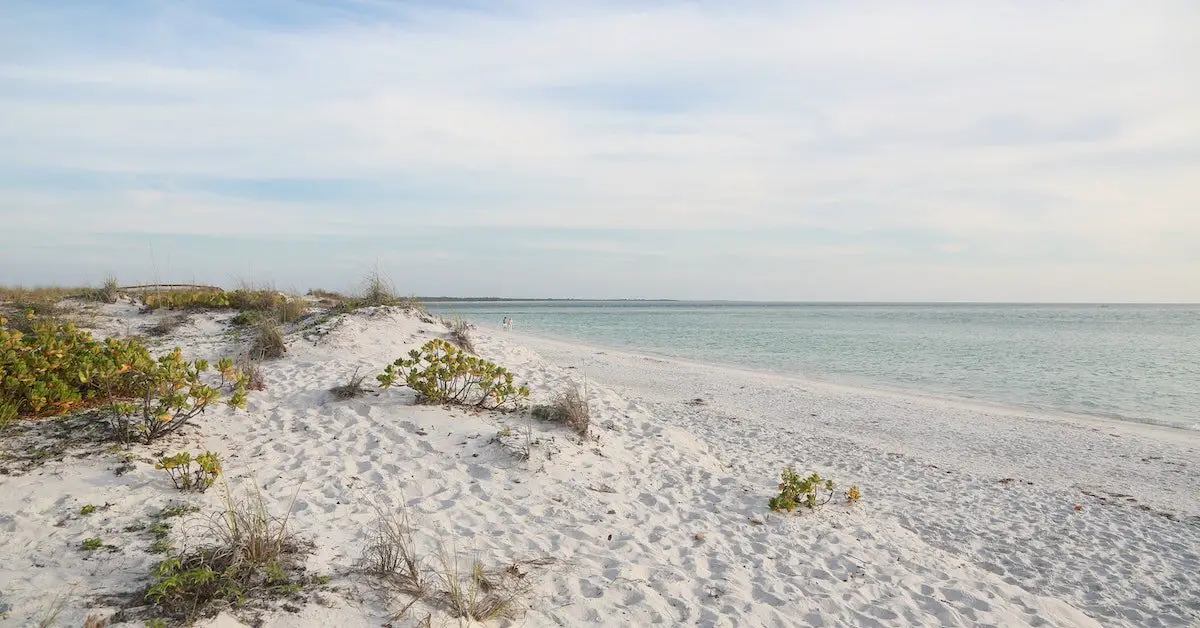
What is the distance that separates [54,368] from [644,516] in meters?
5.42

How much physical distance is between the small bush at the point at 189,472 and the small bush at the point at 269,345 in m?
5.11

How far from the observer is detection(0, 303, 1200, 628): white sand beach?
12.6 feet

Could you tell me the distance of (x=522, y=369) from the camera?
11727 millimetres

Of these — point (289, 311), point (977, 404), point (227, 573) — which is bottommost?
point (977, 404)

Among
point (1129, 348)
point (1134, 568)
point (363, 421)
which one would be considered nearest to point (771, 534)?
point (1134, 568)

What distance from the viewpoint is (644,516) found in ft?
18.1

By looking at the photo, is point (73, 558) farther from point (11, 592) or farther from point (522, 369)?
point (522, 369)

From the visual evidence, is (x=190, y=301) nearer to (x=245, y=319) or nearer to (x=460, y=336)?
(x=245, y=319)

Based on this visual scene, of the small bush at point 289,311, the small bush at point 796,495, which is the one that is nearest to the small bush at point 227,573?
the small bush at point 796,495

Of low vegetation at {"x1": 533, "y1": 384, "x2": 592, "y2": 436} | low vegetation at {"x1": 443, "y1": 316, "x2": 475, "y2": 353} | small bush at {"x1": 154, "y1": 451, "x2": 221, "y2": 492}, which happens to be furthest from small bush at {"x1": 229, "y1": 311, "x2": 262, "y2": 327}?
small bush at {"x1": 154, "y1": 451, "x2": 221, "y2": 492}

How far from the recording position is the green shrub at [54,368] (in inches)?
214

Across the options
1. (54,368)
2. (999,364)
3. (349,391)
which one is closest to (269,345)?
(349,391)

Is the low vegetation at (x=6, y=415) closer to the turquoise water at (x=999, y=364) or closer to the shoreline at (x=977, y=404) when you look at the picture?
the shoreline at (x=977, y=404)

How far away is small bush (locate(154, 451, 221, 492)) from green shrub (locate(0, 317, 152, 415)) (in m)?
1.29
